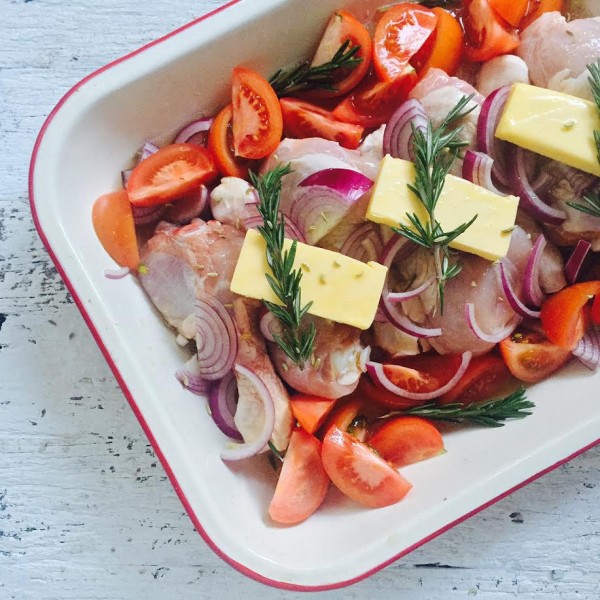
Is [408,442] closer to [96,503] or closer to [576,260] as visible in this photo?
[576,260]

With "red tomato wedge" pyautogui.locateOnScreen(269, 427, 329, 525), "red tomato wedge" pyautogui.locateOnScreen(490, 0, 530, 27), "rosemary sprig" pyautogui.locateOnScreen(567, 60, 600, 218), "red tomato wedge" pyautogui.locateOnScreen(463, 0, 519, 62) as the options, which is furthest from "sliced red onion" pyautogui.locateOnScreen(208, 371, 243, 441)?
"red tomato wedge" pyautogui.locateOnScreen(490, 0, 530, 27)

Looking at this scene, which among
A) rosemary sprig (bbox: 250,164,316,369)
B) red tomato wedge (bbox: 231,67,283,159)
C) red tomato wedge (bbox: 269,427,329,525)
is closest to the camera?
rosemary sprig (bbox: 250,164,316,369)

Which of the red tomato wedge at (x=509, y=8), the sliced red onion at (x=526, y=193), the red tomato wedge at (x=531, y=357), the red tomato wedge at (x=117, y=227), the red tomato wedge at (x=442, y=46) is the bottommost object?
the red tomato wedge at (x=531, y=357)

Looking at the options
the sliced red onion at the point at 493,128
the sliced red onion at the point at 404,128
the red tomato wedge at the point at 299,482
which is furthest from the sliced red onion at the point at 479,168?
the red tomato wedge at the point at 299,482

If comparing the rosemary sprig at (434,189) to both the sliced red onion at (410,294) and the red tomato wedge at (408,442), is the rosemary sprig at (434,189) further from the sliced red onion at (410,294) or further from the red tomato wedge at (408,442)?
the red tomato wedge at (408,442)

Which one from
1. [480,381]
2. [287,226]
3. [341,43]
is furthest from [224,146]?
[480,381]

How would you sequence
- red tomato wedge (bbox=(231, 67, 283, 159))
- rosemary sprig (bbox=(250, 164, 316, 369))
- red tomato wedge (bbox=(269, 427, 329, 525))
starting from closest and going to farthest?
rosemary sprig (bbox=(250, 164, 316, 369)) < red tomato wedge (bbox=(269, 427, 329, 525)) < red tomato wedge (bbox=(231, 67, 283, 159))

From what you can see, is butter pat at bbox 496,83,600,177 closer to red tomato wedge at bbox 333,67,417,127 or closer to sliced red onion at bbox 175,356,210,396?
red tomato wedge at bbox 333,67,417,127
